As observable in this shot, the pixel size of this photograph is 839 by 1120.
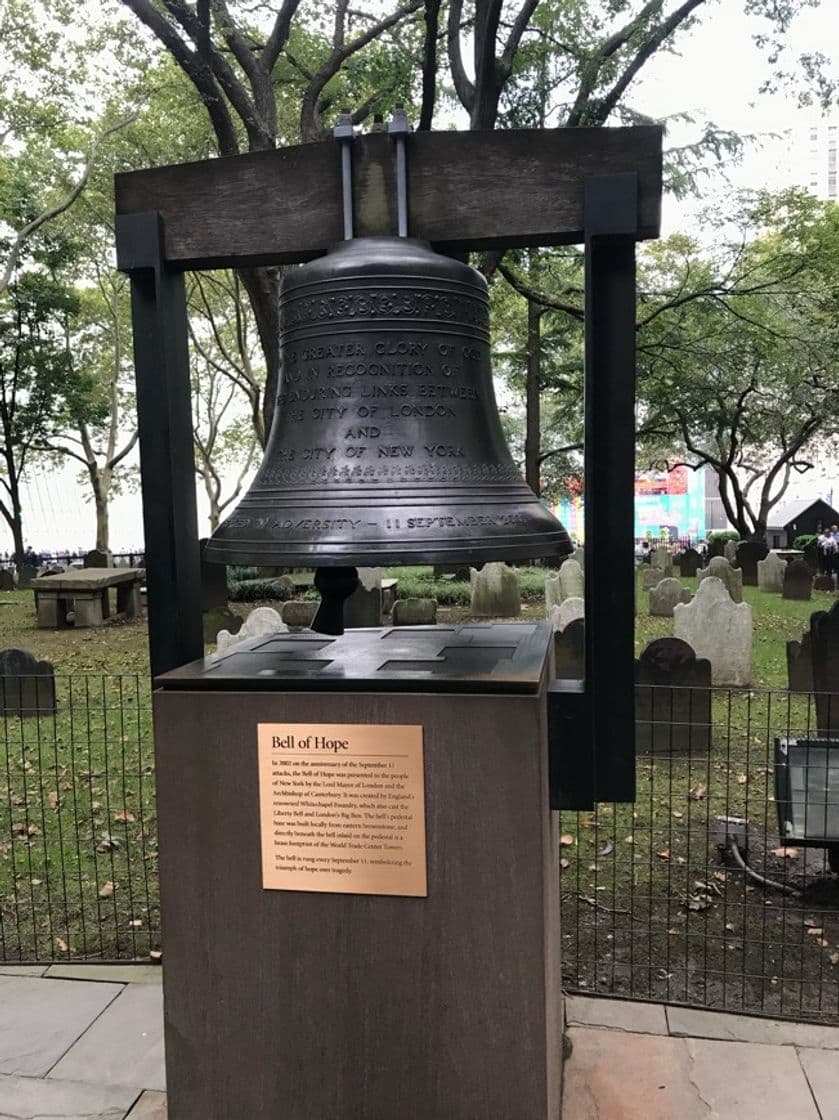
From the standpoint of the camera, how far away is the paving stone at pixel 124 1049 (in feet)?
10.4

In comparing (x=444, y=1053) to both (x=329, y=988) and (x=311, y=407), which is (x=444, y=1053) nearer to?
(x=329, y=988)

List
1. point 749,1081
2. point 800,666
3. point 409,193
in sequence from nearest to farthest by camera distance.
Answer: point 409,193 < point 749,1081 < point 800,666

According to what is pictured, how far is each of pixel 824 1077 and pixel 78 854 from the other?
376 centimetres

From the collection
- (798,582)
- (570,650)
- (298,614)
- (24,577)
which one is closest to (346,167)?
(570,650)

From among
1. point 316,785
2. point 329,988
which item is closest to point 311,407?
point 316,785

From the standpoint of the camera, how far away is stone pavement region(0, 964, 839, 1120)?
9.75 ft

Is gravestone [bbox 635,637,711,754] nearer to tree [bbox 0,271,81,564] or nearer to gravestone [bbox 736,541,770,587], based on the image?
gravestone [bbox 736,541,770,587]

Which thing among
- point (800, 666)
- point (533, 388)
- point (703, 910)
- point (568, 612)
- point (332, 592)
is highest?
point (533, 388)

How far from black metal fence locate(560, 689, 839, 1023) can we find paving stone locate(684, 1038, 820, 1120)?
0.34m

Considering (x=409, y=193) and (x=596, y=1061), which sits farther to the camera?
(x=596, y=1061)

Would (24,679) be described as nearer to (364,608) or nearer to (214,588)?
(364,608)

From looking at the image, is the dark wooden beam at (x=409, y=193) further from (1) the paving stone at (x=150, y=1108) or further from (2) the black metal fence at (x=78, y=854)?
(1) the paving stone at (x=150, y=1108)

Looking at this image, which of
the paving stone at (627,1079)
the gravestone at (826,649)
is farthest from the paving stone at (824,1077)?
the gravestone at (826,649)

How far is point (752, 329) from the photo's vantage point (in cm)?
1770
